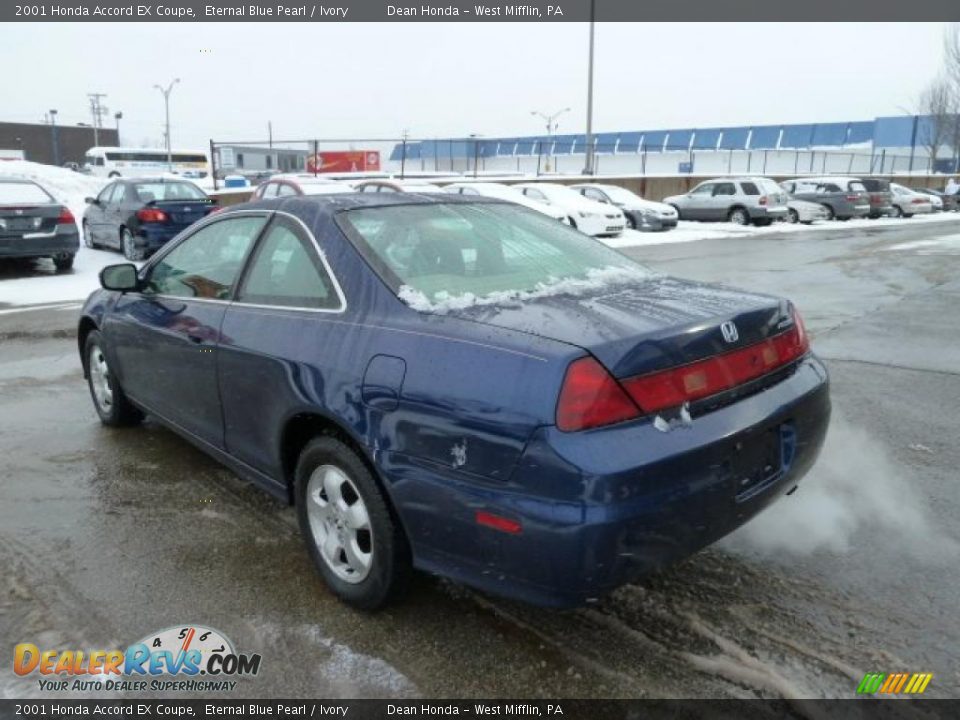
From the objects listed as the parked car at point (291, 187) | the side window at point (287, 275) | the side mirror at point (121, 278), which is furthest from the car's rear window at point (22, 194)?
the side window at point (287, 275)

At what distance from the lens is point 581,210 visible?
19688 mm

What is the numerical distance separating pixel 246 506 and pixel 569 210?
16.7 meters

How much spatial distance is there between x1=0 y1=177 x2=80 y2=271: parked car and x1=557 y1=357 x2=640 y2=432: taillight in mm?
12011

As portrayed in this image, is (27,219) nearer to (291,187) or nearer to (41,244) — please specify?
(41,244)

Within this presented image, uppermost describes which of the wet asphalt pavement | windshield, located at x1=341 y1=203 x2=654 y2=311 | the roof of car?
the roof of car

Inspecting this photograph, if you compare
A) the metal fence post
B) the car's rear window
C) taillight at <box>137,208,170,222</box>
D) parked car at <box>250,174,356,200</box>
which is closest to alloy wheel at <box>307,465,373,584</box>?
the car's rear window

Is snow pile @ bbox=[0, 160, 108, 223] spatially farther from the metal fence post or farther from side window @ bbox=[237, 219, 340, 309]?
side window @ bbox=[237, 219, 340, 309]

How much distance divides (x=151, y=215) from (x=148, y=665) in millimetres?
12564

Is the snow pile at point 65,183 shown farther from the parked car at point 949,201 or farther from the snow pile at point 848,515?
the parked car at point 949,201

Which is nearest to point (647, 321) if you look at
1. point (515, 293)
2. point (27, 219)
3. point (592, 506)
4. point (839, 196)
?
point (515, 293)

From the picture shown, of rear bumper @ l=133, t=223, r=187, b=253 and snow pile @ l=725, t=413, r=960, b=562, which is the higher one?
rear bumper @ l=133, t=223, r=187, b=253

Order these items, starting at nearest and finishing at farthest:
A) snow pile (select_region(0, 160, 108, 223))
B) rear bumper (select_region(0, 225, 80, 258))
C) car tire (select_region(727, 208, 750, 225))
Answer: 1. rear bumper (select_region(0, 225, 80, 258))
2. car tire (select_region(727, 208, 750, 225))
3. snow pile (select_region(0, 160, 108, 223))

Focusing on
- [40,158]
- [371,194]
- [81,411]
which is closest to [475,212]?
[371,194]

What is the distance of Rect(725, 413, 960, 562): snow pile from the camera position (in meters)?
3.37
